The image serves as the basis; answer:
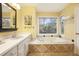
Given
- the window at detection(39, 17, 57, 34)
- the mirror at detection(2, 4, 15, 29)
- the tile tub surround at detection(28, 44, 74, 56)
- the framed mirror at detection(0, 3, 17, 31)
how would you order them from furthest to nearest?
the window at detection(39, 17, 57, 34) → the tile tub surround at detection(28, 44, 74, 56) → the mirror at detection(2, 4, 15, 29) → the framed mirror at detection(0, 3, 17, 31)

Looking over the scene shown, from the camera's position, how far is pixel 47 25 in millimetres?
8328

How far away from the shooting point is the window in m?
8.21

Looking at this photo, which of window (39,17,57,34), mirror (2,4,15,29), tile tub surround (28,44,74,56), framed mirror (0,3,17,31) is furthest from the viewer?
window (39,17,57,34)

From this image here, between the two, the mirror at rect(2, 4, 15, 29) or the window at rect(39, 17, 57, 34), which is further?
→ the window at rect(39, 17, 57, 34)

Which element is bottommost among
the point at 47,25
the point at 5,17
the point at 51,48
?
the point at 51,48

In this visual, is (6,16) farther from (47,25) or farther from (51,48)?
(47,25)

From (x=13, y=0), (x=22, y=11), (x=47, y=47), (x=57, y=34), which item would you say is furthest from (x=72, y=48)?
(x=13, y=0)

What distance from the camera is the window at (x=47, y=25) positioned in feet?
26.9

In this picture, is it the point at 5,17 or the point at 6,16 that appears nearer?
the point at 5,17

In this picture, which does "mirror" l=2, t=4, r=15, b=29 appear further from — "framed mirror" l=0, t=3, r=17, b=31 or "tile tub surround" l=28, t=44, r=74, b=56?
"tile tub surround" l=28, t=44, r=74, b=56

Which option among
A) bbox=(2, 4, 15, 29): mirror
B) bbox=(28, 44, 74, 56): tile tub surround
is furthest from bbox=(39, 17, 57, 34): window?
bbox=(2, 4, 15, 29): mirror

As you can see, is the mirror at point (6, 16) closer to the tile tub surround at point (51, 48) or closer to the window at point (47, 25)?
the tile tub surround at point (51, 48)

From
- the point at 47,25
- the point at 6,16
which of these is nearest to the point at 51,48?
the point at 6,16

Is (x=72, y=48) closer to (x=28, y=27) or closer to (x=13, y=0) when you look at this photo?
(x=28, y=27)
